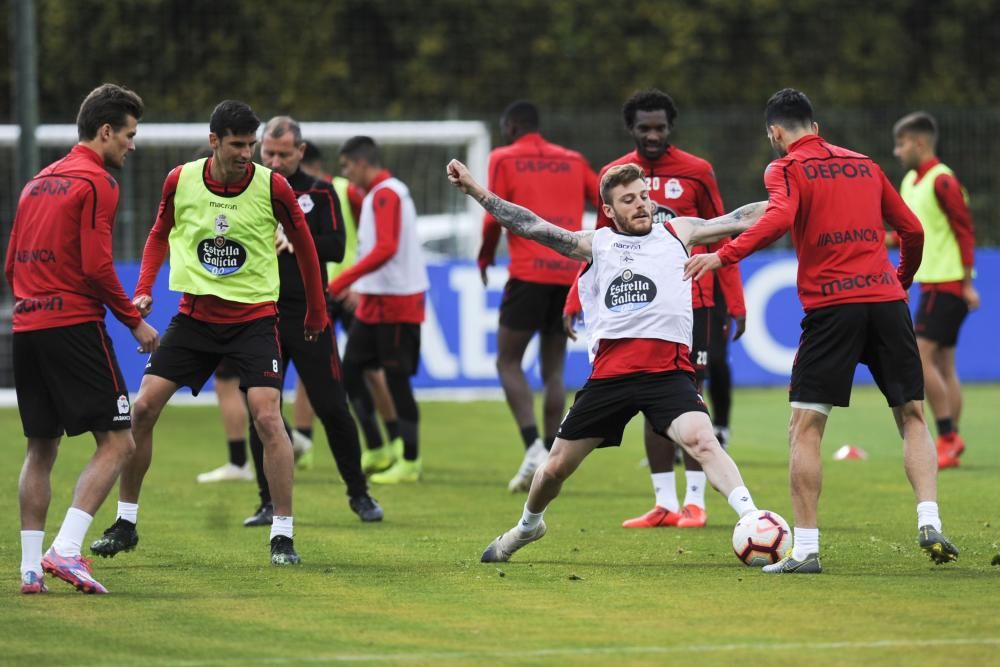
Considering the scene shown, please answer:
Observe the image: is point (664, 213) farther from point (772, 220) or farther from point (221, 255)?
point (221, 255)

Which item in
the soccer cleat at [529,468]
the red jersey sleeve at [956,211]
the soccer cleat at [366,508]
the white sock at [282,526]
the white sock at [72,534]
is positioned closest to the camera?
the white sock at [72,534]

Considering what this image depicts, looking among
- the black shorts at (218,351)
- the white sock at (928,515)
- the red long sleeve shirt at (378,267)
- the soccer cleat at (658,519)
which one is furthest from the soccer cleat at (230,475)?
the white sock at (928,515)

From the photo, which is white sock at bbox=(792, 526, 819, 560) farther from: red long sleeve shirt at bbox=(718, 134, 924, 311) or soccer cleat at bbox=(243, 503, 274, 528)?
soccer cleat at bbox=(243, 503, 274, 528)

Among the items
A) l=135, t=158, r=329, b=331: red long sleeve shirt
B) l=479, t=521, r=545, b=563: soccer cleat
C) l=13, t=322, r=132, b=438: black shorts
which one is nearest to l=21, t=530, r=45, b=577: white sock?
l=13, t=322, r=132, b=438: black shorts

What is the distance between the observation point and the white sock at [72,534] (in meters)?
7.67

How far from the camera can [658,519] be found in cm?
999

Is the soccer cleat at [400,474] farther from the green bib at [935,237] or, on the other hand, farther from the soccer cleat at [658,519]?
the green bib at [935,237]

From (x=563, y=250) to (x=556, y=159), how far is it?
3.93 meters

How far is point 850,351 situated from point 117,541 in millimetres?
3660

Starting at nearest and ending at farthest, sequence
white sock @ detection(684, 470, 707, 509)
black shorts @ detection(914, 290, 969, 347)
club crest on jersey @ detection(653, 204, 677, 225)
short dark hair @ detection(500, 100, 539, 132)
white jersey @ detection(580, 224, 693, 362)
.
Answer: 1. white jersey @ detection(580, 224, 693, 362)
2. club crest on jersey @ detection(653, 204, 677, 225)
3. white sock @ detection(684, 470, 707, 509)
4. short dark hair @ detection(500, 100, 539, 132)
5. black shorts @ detection(914, 290, 969, 347)

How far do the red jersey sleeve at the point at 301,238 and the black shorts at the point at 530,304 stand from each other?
3.23 meters

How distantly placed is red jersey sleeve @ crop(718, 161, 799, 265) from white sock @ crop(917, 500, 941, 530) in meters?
1.42

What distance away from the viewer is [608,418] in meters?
8.18

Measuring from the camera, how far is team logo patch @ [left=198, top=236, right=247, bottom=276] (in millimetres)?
8648
